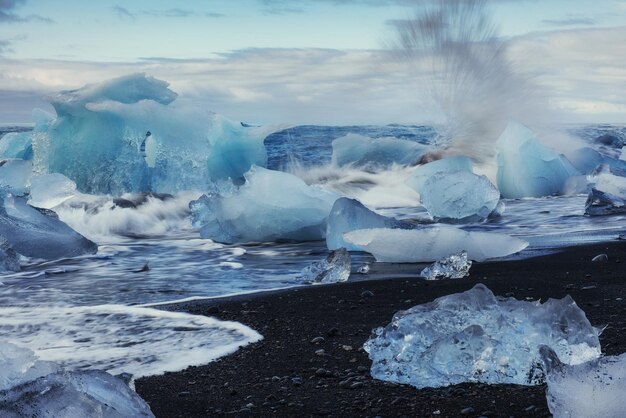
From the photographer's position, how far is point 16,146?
1691 centimetres

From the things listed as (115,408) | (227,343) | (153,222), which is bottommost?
(153,222)

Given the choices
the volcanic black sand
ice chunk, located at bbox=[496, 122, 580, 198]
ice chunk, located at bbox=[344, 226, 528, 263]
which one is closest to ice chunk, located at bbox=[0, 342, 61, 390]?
the volcanic black sand

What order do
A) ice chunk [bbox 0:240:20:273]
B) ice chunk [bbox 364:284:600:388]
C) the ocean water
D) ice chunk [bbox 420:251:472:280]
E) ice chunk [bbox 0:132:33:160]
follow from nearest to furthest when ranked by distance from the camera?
ice chunk [bbox 364:284:600:388] < the ocean water < ice chunk [bbox 420:251:472:280] < ice chunk [bbox 0:240:20:273] < ice chunk [bbox 0:132:33:160]

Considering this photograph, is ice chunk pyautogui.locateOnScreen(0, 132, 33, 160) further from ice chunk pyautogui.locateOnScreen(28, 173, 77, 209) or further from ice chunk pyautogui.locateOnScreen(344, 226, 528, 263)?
ice chunk pyautogui.locateOnScreen(344, 226, 528, 263)

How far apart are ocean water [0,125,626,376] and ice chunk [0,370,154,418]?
1.06m

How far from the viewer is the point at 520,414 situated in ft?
8.92

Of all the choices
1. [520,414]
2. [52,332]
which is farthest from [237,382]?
[52,332]

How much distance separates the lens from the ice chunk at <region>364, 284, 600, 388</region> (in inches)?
121

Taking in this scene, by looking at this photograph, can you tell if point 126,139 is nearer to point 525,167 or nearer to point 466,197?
point 466,197

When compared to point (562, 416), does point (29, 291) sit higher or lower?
lower

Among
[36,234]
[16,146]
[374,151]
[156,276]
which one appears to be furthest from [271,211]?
[16,146]

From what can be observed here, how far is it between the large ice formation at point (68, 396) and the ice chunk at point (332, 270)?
3052mm

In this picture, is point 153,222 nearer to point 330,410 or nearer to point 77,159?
point 77,159

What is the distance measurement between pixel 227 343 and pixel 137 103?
811 centimetres
